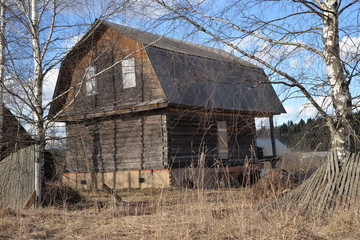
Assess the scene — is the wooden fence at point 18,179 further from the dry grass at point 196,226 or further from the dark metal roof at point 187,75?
the dark metal roof at point 187,75

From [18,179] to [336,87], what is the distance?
7.29 m

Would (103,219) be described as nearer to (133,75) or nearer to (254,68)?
(254,68)

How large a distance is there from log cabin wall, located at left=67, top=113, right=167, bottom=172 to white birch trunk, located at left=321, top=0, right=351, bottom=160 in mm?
8889

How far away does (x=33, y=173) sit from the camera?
9.86 m

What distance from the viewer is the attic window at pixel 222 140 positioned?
17938 mm

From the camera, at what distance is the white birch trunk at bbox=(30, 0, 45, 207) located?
9531 millimetres

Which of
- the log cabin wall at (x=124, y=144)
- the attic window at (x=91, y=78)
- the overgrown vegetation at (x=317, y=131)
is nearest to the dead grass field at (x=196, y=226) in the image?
the overgrown vegetation at (x=317, y=131)

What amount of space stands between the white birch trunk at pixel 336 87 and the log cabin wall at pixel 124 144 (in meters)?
8.89

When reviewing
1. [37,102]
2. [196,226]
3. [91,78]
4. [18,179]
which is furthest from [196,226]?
[18,179]

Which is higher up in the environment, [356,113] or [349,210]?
[356,113]

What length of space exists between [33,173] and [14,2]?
404cm

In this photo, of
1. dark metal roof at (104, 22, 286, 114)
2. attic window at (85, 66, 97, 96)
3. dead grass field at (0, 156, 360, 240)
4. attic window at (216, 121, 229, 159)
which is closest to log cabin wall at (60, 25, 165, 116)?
attic window at (85, 66, 97, 96)

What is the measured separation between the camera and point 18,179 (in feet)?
32.8

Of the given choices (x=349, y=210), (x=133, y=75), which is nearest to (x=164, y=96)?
(x=133, y=75)
